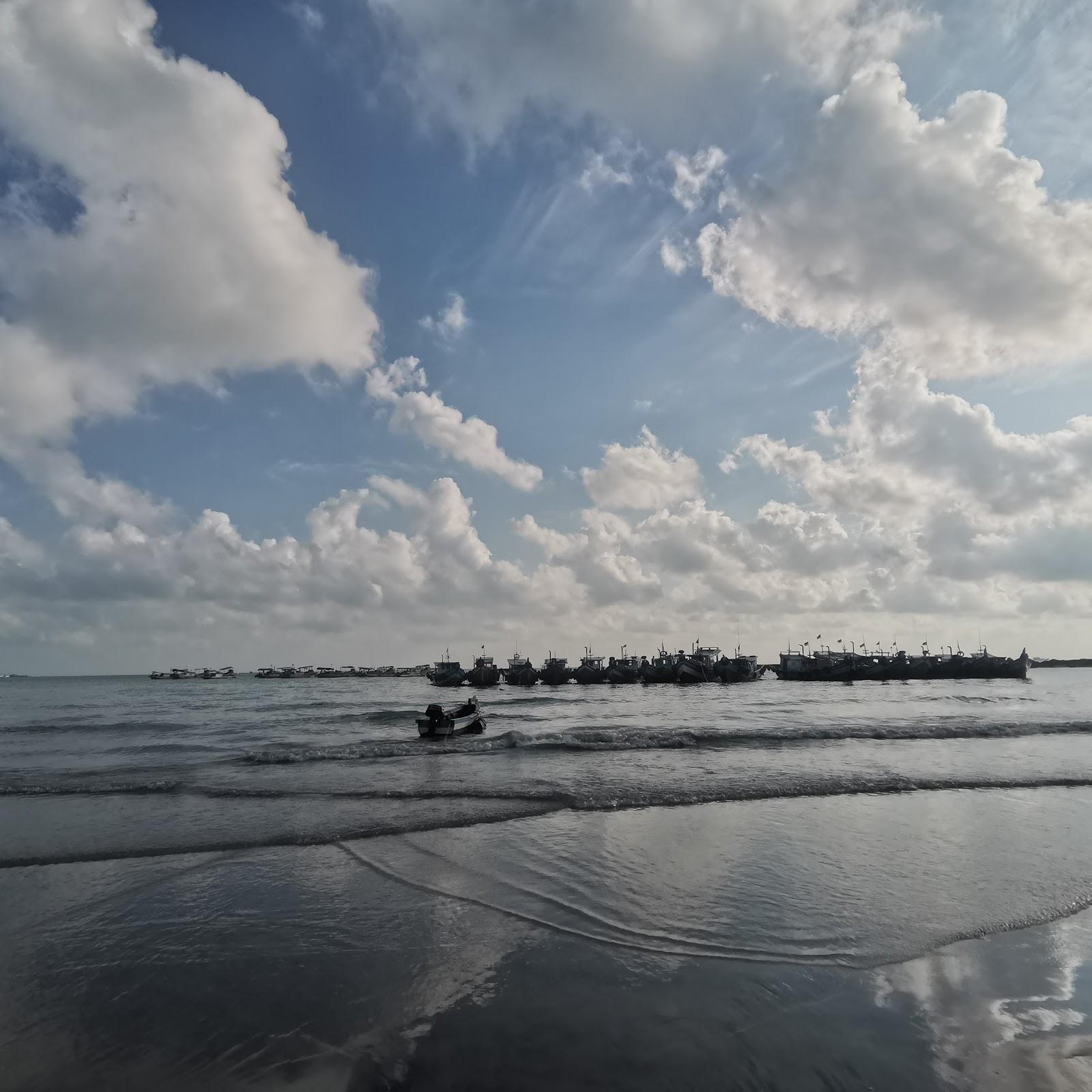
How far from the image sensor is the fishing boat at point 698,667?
300 feet

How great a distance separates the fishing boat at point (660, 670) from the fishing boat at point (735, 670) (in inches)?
285

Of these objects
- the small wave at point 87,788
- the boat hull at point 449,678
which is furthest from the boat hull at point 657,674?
the small wave at point 87,788

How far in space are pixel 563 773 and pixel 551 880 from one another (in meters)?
9.26

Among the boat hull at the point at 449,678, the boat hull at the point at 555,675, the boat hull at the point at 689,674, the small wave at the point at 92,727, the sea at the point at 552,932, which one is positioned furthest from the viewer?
the boat hull at the point at 555,675

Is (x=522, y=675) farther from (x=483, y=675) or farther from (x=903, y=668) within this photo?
(x=903, y=668)

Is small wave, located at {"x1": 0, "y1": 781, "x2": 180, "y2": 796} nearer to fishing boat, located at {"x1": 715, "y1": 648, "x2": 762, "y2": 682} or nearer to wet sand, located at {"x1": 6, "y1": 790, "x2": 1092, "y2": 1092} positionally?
wet sand, located at {"x1": 6, "y1": 790, "x2": 1092, "y2": 1092}

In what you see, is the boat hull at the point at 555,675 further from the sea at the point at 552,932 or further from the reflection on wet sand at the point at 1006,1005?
the reflection on wet sand at the point at 1006,1005

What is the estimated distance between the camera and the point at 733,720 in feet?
109

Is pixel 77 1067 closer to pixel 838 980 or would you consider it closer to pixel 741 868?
pixel 838 980

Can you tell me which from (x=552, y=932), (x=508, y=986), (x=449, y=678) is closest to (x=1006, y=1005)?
(x=552, y=932)

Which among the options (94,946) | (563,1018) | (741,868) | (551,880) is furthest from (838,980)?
(94,946)

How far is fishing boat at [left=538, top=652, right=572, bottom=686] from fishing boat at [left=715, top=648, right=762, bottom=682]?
945 inches

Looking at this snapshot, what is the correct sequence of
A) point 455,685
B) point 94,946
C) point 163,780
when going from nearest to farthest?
1. point 94,946
2. point 163,780
3. point 455,685

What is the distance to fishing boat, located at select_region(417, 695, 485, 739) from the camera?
27578mm
